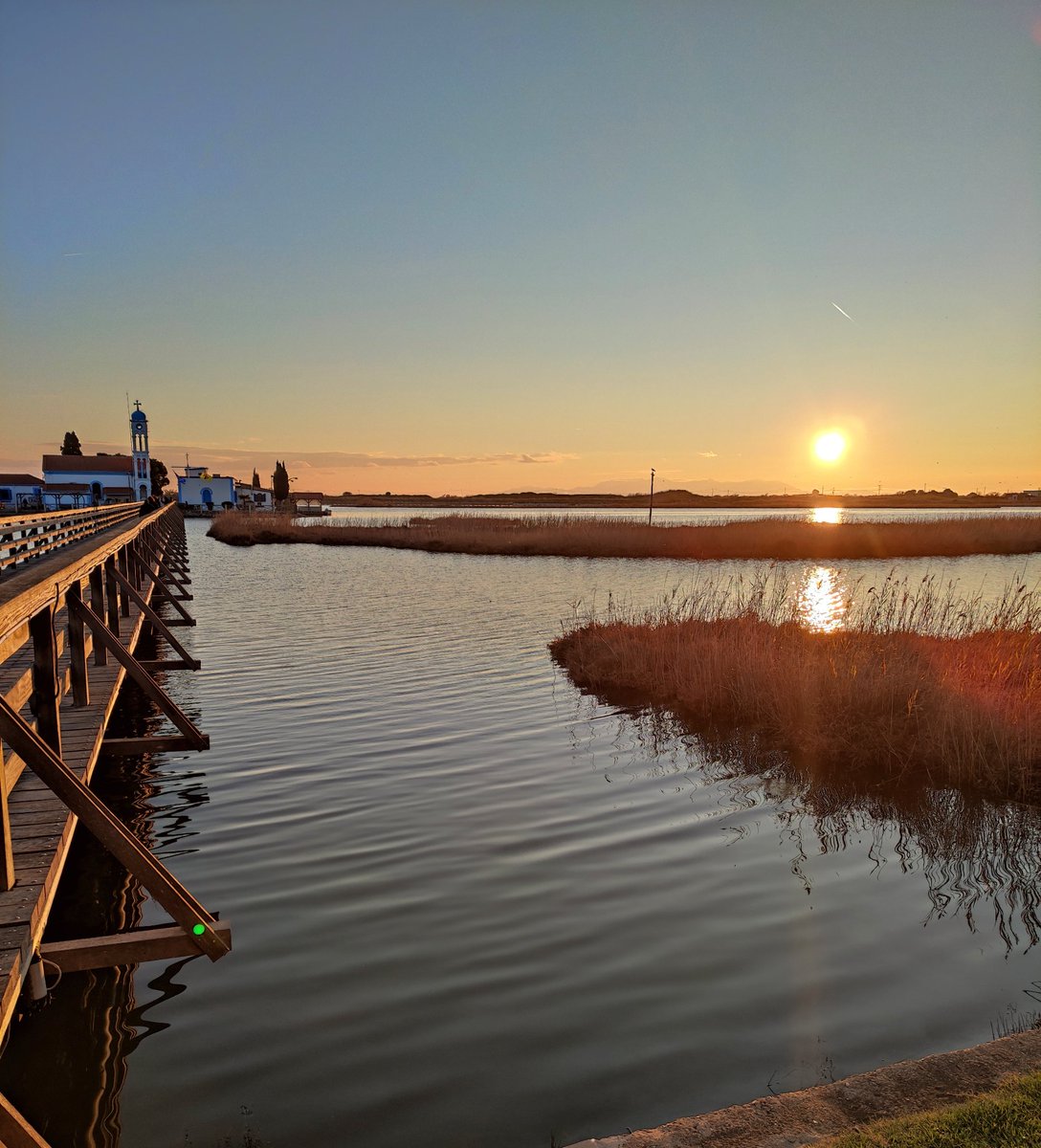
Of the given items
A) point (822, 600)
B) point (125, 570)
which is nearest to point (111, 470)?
point (125, 570)

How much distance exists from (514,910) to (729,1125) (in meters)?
3.09

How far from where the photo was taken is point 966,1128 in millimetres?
3701

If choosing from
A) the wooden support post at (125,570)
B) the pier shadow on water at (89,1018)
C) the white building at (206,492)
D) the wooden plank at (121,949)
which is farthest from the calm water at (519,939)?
the white building at (206,492)

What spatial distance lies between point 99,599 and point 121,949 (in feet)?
26.3

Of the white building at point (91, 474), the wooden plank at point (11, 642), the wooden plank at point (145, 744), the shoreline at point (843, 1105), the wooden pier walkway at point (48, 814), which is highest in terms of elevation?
the white building at point (91, 474)

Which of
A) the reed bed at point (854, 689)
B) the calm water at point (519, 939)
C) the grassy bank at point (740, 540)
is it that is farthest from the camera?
the grassy bank at point (740, 540)

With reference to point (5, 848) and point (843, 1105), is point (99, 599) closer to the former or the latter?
point (5, 848)

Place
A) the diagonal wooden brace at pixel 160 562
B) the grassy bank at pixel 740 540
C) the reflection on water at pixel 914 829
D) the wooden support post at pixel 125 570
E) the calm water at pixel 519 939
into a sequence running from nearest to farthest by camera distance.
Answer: the calm water at pixel 519 939 → the reflection on water at pixel 914 829 → the wooden support post at pixel 125 570 → the diagonal wooden brace at pixel 160 562 → the grassy bank at pixel 740 540

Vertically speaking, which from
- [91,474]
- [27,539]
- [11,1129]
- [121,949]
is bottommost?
[121,949]

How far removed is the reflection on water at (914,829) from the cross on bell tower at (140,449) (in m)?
97.6

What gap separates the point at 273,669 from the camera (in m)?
16.7

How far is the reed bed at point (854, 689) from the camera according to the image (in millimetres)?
10422

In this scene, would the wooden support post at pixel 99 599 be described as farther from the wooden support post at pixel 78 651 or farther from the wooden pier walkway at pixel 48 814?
the wooden support post at pixel 78 651

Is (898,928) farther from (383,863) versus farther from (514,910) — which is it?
(383,863)
